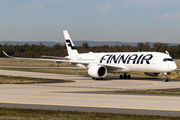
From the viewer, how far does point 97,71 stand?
1630 inches

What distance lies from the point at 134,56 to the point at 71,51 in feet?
51.5

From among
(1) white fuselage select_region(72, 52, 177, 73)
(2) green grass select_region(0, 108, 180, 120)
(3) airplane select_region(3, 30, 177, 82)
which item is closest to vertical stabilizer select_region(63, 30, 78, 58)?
(3) airplane select_region(3, 30, 177, 82)

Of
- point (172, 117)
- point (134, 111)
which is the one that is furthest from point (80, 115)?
point (172, 117)

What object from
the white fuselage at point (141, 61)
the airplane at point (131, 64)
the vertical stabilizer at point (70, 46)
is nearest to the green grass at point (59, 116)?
the airplane at point (131, 64)

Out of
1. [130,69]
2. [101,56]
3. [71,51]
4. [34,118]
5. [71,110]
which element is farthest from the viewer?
[71,51]

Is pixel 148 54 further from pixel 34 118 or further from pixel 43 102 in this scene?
pixel 34 118

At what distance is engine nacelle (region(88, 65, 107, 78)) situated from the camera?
41.4m

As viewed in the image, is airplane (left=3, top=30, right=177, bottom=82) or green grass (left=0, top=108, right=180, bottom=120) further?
airplane (left=3, top=30, right=177, bottom=82)

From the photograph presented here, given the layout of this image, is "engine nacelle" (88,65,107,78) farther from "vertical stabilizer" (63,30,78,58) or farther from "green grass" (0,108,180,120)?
"green grass" (0,108,180,120)

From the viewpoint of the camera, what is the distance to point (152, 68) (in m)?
39.3

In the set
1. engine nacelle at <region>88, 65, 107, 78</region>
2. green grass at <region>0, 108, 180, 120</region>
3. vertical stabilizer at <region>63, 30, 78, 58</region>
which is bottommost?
green grass at <region>0, 108, 180, 120</region>

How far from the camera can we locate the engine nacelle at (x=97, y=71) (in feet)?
136

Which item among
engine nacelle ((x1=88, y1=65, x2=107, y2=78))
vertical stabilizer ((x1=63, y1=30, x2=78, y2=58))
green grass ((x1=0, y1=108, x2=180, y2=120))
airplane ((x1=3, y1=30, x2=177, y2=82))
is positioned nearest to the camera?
green grass ((x1=0, y1=108, x2=180, y2=120))

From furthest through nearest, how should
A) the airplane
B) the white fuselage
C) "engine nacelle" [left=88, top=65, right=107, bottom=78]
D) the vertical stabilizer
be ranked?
the vertical stabilizer < "engine nacelle" [left=88, top=65, right=107, bottom=78] < the airplane < the white fuselage
